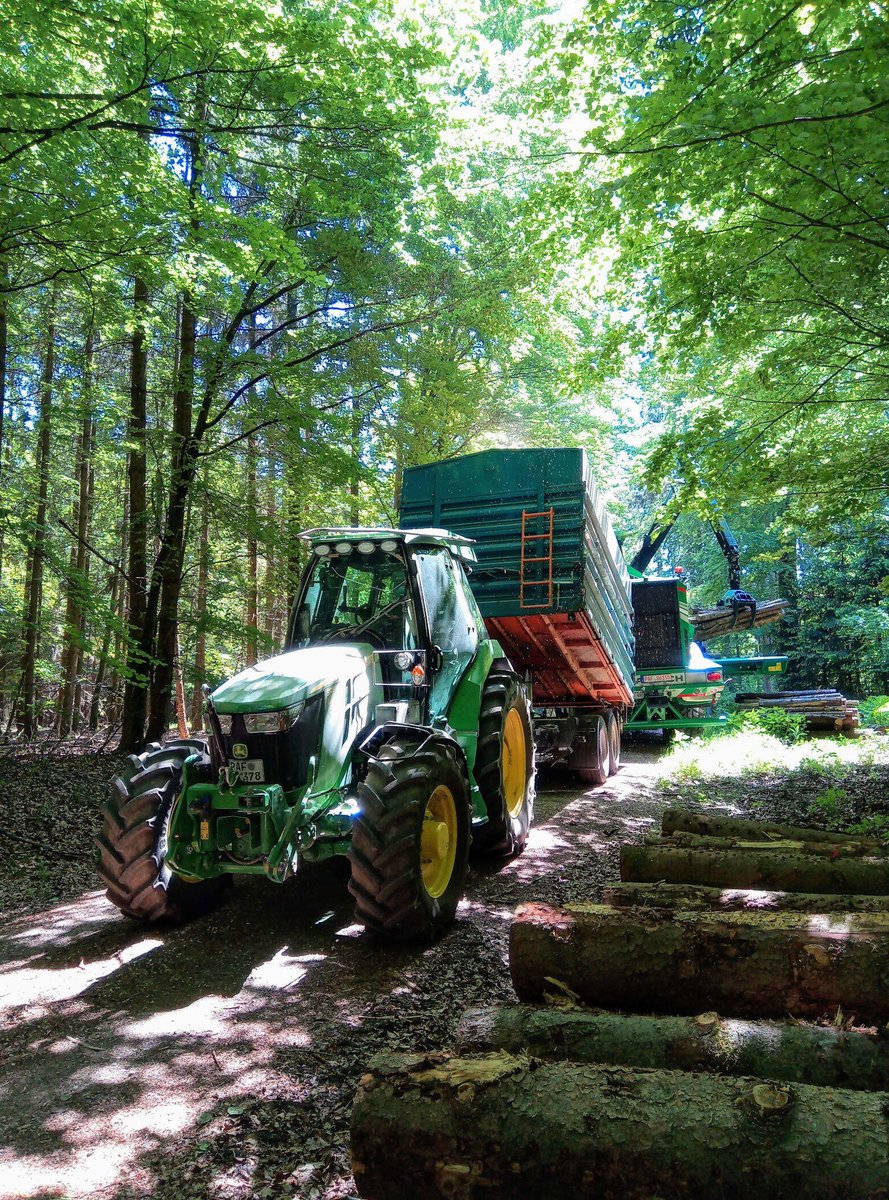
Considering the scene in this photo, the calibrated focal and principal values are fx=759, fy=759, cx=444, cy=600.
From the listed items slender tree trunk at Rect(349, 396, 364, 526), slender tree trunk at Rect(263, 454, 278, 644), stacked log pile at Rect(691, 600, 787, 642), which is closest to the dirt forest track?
slender tree trunk at Rect(263, 454, 278, 644)

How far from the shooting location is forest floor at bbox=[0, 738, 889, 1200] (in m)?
2.53

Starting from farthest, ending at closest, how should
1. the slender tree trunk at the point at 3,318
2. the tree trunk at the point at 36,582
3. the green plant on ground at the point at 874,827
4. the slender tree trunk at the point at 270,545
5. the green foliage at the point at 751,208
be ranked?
the tree trunk at the point at 36,582 < the slender tree trunk at the point at 270,545 < the slender tree trunk at the point at 3,318 < the green plant on ground at the point at 874,827 < the green foliage at the point at 751,208

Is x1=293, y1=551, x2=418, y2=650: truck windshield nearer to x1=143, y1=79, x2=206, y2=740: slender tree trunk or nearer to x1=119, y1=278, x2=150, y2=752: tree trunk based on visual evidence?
x1=143, y1=79, x2=206, y2=740: slender tree trunk

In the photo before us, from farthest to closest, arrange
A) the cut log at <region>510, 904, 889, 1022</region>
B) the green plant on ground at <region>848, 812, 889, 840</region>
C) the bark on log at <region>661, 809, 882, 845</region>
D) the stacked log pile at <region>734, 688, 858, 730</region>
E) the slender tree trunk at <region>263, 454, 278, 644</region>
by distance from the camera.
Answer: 1. the stacked log pile at <region>734, 688, 858, 730</region>
2. the slender tree trunk at <region>263, 454, 278, 644</region>
3. the green plant on ground at <region>848, 812, 889, 840</region>
4. the bark on log at <region>661, 809, 882, 845</region>
5. the cut log at <region>510, 904, 889, 1022</region>

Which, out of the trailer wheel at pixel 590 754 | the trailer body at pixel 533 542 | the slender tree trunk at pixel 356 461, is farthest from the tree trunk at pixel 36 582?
the trailer wheel at pixel 590 754

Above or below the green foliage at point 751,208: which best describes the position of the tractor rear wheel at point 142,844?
below

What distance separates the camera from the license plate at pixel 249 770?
4.32 m

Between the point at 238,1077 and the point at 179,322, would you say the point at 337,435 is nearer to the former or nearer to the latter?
the point at 179,322

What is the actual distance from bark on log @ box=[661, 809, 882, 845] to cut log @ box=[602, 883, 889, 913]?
4.50 ft

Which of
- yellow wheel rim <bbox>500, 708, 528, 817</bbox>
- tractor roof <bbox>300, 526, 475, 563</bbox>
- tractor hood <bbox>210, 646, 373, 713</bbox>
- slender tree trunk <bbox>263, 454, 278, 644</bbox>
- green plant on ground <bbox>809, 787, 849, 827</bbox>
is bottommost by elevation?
green plant on ground <bbox>809, 787, 849, 827</bbox>

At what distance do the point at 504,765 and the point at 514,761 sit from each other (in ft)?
1.07

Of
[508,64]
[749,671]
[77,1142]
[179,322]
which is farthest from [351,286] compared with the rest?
[749,671]

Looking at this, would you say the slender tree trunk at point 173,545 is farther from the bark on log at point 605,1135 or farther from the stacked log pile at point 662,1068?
the bark on log at point 605,1135

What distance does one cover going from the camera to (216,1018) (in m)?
3.51
